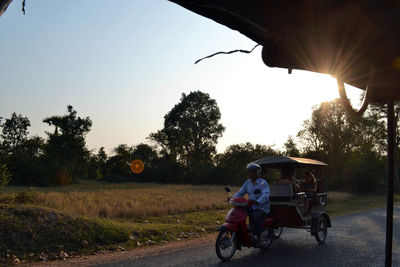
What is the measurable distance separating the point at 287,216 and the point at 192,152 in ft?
168

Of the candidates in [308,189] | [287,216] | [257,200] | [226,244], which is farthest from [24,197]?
[308,189]

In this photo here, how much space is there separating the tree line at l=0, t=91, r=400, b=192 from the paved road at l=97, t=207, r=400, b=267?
76.3ft

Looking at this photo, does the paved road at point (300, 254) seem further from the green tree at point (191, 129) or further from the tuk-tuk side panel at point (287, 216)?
the green tree at point (191, 129)

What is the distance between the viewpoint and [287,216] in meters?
8.78

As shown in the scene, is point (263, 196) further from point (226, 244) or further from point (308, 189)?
point (308, 189)

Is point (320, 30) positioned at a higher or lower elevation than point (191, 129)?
lower

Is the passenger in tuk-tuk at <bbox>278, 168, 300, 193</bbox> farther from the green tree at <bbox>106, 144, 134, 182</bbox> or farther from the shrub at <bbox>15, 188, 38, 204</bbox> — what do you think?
the green tree at <bbox>106, 144, 134, 182</bbox>

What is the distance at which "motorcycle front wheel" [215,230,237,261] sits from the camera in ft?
22.5

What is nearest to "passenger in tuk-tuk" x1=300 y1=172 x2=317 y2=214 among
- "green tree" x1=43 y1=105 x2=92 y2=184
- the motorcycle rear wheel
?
the motorcycle rear wheel

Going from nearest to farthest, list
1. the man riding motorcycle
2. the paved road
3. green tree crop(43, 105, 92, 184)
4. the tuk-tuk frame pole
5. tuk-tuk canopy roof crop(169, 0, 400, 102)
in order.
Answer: tuk-tuk canopy roof crop(169, 0, 400, 102), the tuk-tuk frame pole, the paved road, the man riding motorcycle, green tree crop(43, 105, 92, 184)

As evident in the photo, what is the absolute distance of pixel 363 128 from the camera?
4669cm

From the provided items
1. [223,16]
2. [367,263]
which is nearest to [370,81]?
[223,16]

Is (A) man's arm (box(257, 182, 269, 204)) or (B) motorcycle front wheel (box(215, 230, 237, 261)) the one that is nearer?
(B) motorcycle front wheel (box(215, 230, 237, 261))

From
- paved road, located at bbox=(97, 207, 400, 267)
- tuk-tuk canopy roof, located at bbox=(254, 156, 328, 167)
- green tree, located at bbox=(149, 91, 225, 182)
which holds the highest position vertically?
green tree, located at bbox=(149, 91, 225, 182)
